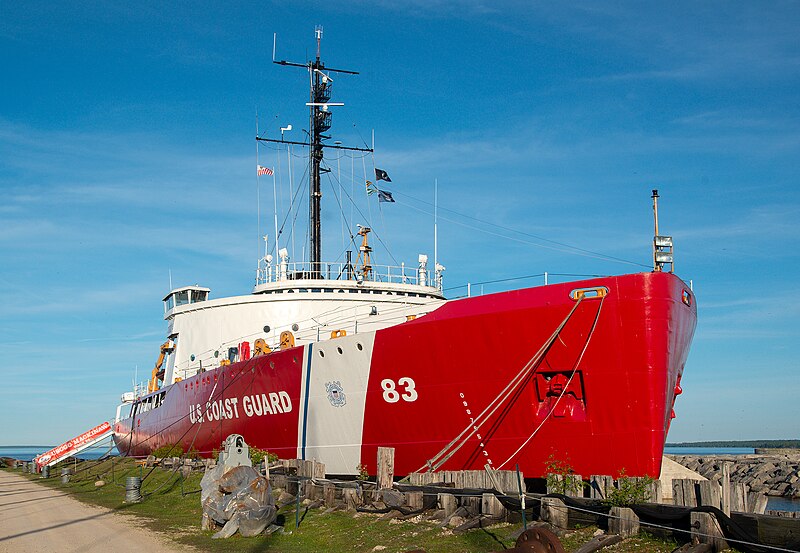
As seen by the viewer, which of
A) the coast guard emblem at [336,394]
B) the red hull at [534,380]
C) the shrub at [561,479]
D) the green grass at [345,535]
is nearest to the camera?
the green grass at [345,535]

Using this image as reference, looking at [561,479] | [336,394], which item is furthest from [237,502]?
[336,394]

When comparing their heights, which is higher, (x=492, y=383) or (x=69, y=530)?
(x=492, y=383)

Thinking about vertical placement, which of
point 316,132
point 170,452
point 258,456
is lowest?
point 170,452

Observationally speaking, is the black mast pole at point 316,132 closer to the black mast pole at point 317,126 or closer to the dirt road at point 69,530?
the black mast pole at point 317,126

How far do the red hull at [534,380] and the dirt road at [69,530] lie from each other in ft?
18.2

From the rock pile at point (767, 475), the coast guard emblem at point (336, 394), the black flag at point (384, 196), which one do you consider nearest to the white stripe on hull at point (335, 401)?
the coast guard emblem at point (336, 394)

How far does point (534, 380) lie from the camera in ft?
48.0

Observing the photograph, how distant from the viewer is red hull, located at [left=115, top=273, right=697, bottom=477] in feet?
45.2

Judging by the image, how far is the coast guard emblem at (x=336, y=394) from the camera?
1820cm

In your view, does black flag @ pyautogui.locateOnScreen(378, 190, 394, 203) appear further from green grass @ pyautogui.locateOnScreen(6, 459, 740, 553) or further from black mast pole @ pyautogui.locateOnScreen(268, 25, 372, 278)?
green grass @ pyautogui.locateOnScreen(6, 459, 740, 553)

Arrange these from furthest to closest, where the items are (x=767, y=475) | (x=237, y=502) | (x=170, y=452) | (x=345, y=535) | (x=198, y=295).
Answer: (x=767, y=475) → (x=198, y=295) → (x=170, y=452) → (x=237, y=502) → (x=345, y=535)

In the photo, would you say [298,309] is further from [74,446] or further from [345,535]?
[74,446]

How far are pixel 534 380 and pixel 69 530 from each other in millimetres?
8530

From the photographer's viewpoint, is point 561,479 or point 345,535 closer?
Answer: point 345,535
